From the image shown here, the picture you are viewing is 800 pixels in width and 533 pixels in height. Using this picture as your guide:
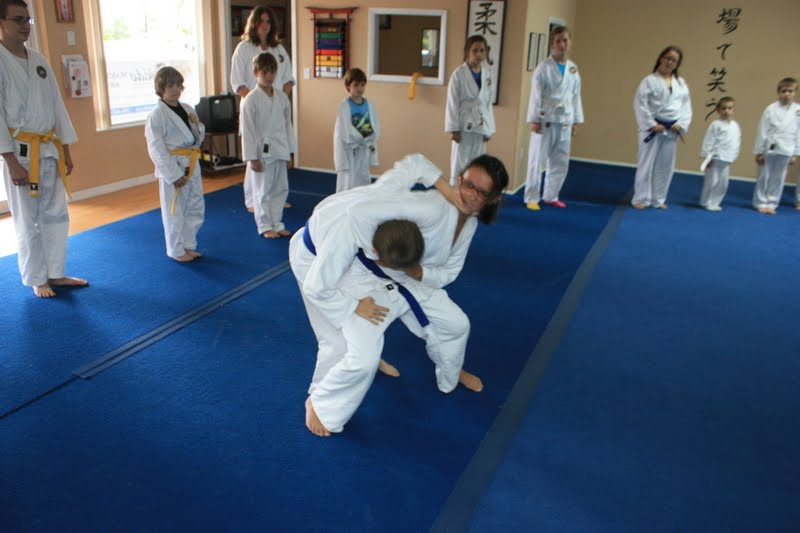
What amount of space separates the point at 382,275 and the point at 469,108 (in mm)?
3573

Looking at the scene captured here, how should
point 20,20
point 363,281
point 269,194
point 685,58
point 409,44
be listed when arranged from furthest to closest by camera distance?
point 409,44 → point 685,58 → point 269,194 → point 20,20 → point 363,281

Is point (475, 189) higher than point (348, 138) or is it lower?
higher

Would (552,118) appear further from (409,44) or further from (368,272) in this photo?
(368,272)

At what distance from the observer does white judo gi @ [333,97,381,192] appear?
534 centimetres

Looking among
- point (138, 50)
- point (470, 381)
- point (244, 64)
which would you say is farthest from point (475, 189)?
point (138, 50)

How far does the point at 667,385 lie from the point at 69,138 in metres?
3.53

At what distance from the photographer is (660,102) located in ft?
19.5

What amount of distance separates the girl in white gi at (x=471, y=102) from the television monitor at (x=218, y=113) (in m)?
2.68

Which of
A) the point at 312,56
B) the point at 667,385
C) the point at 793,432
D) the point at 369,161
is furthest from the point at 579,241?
the point at 312,56

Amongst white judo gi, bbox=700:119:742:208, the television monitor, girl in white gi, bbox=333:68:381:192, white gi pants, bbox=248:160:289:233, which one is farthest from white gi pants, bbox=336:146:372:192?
white judo gi, bbox=700:119:742:208

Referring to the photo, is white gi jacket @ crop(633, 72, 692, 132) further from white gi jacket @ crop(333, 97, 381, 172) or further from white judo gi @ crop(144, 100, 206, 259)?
white judo gi @ crop(144, 100, 206, 259)

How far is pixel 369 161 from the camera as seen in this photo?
5680 mm

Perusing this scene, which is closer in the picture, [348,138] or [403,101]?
[348,138]

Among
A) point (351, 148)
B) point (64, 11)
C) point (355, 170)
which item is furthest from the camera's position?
point (355, 170)
